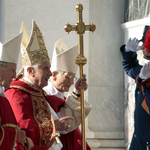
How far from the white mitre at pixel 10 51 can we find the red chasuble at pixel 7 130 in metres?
0.33

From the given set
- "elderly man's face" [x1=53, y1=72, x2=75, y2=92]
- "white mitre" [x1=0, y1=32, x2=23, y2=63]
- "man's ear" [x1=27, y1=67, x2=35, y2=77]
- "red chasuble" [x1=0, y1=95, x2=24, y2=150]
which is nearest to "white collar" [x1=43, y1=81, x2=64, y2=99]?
"elderly man's face" [x1=53, y1=72, x2=75, y2=92]

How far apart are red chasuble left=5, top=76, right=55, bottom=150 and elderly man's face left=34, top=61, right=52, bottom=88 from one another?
0.23 ft

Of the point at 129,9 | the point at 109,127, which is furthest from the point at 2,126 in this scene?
the point at 129,9

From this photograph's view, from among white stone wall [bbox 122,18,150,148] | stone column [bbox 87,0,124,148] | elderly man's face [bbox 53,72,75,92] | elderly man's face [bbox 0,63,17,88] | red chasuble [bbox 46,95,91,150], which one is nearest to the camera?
elderly man's face [bbox 0,63,17,88]

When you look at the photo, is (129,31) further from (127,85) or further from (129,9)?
(127,85)

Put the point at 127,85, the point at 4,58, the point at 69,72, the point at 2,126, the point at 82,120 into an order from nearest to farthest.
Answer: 1. the point at 2,126
2. the point at 4,58
3. the point at 82,120
4. the point at 69,72
5. the point at 127,85

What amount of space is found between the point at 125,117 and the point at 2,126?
325 cm

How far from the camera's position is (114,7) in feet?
17.8

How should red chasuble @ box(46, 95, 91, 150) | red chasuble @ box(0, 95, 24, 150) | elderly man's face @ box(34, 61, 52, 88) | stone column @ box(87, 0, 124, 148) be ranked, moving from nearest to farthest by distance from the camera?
1. red chasuble @ box(0, 95, 24, 150)
2. elderly man's face @ box(34, 61, 52, 88)
3. red chasuble @ box(46, 95, 91, 150)
4. stone column @ box(87, 0, 124, 148)

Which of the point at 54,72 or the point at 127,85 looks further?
the point at 127,85

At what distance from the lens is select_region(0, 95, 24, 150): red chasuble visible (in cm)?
228

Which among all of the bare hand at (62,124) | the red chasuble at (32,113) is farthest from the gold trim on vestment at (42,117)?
the bare hand at (62,124)

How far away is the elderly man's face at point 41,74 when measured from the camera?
117 inches

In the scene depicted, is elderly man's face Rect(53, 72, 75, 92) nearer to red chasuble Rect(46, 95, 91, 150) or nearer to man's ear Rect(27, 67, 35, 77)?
red chasuble Rect(46, 95, 91, 150)
